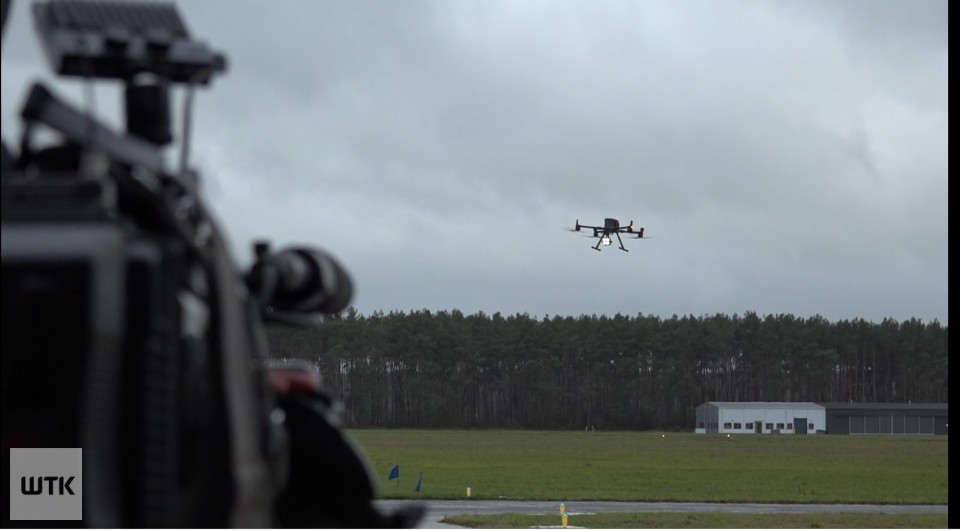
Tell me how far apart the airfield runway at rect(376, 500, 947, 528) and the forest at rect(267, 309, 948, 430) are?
91674 millimetres

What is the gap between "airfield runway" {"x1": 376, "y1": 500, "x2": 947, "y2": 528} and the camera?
33.9 m

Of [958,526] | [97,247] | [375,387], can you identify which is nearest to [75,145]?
[97,247]

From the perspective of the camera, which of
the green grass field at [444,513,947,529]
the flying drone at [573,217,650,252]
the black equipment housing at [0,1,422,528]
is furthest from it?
the flying drone at [573,217,650,252]

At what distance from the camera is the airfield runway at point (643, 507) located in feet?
111

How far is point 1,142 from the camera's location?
2545mm

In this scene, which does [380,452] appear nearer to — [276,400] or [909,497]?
[909,497]

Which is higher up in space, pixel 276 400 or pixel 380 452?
pixel 276 400

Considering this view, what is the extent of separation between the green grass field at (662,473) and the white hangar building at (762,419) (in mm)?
49677

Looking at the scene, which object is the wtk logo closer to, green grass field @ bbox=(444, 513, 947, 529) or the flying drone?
green grass field @ bbox=(444, 513, 947, 529)

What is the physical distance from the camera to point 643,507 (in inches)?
1403

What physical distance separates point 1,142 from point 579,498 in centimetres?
3740
